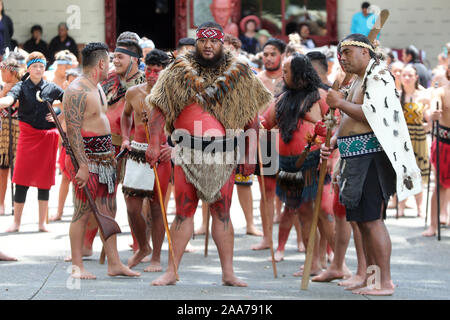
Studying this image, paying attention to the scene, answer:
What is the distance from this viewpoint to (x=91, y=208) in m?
7.26

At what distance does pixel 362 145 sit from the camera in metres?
6.64

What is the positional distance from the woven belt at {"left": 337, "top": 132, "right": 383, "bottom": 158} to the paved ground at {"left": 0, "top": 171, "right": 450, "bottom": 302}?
107 cm

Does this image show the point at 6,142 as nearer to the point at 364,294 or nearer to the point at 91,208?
the point at 91,208

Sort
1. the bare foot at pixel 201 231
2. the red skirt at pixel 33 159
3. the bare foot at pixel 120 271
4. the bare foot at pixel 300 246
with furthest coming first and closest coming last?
the red skirt at pixel 33 159 < the bare foot at pixel 201 231 < the bare foot at pixel 300 246 < the bare foot at pixel 120 271

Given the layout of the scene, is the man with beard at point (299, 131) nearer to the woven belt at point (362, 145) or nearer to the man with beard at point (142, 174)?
the man with beard at point (142, 174)

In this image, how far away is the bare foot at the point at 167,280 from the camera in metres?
6.95

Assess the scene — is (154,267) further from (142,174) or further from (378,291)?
(378,291)

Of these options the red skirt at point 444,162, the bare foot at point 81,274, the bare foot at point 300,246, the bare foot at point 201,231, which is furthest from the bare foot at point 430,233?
the bare foot at point 81,274

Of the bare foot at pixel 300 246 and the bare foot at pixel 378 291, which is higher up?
the bare foot at pixel 378 291

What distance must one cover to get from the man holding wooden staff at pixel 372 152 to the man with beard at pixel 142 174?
6.23ft

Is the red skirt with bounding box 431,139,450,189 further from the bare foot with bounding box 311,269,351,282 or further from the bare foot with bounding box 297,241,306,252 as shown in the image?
the bare foot with bounding box 311,269,351,282

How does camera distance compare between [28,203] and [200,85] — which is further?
[28,203]

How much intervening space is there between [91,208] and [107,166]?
0.41 m

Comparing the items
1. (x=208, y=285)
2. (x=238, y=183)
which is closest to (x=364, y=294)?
(x=208, y=285)
